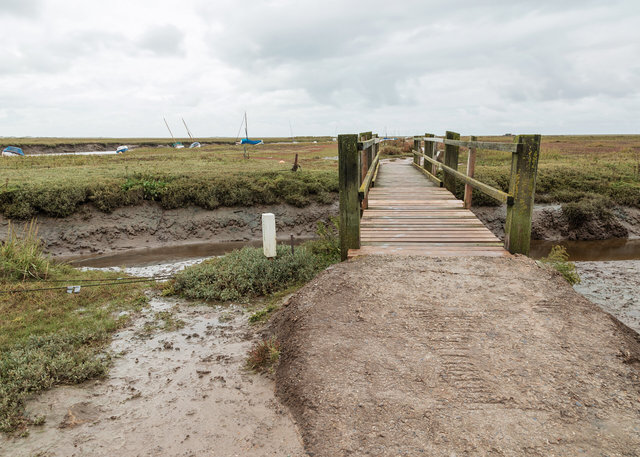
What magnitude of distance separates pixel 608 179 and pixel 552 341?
755 inches

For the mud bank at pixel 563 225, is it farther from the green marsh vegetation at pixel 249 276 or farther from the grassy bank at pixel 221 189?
the green marsh vegetation at pixel 249 276

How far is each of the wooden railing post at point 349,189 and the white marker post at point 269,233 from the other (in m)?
1.89

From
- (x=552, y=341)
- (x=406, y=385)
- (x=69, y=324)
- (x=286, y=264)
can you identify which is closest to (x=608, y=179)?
(x=286, y=264)

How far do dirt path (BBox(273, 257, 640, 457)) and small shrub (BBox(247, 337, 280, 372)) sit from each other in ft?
0.58

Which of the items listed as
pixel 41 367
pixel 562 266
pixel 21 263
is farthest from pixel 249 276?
pixel 562 266

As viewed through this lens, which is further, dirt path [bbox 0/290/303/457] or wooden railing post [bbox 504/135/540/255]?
wooden railing post [bbox 504/135/540/255]

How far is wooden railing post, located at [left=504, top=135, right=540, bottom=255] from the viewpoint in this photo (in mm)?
5453

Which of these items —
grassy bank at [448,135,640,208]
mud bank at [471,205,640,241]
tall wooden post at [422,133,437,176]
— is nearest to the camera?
tall wooden post at [422,133,437,176]

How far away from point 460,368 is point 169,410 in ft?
9.31

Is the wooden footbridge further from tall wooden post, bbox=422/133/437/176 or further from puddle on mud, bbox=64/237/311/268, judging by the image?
puddle on mud, bbox=64/237/311/268

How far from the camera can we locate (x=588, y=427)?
9.65 ft

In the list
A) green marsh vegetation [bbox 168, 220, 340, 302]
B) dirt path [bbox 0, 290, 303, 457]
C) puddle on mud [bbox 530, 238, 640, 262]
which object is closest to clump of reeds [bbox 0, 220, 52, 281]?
green marsh vegetation [bbox 168, 220, 340, 302]

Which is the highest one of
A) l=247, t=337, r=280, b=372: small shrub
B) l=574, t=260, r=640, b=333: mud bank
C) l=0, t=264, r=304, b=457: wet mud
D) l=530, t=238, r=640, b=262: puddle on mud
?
l=247, t=337, r=280, b=372: small shrub

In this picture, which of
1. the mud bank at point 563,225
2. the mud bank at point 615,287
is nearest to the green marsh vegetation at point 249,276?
the mud bank at point 615,287
